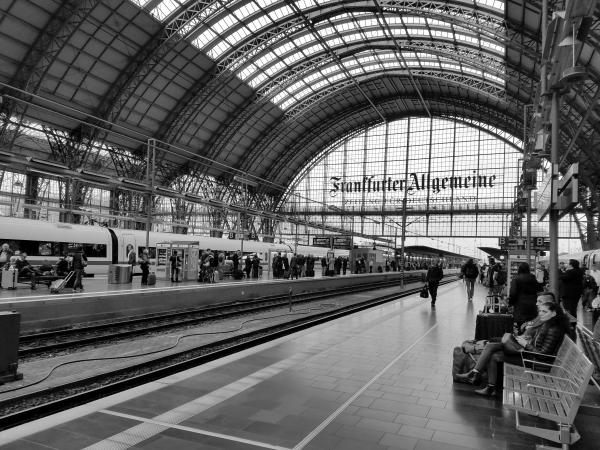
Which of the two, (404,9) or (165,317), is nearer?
(165,317)

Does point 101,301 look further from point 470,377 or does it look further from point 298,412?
point 470,377

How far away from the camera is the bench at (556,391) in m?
4.07

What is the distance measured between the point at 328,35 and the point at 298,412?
42.4 m

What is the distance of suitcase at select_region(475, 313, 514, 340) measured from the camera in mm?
8141

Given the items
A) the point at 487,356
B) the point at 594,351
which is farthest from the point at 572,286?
the point at 487,356

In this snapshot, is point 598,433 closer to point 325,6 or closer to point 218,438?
point 218,438

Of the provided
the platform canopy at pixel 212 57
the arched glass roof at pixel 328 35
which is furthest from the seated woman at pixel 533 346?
the arched glass roof at pixel 328 35

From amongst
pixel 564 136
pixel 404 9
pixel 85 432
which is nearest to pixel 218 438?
pixel 85 432

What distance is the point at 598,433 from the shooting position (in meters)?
4.73

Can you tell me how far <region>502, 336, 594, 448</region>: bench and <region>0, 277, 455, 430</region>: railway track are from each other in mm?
5469

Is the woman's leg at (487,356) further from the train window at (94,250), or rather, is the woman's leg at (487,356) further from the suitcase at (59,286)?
the train window at (94,250)

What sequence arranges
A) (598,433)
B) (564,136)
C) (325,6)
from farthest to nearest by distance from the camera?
(564,136) → (325,6) → (598,433)

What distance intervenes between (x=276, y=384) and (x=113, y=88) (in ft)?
119

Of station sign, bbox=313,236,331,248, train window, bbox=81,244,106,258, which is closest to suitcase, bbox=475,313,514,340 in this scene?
train window, bbox=81,244,106,258
